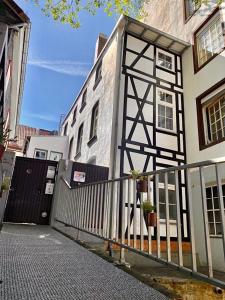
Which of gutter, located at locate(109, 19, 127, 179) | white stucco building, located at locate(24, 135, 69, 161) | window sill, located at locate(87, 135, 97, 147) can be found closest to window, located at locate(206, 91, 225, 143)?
gutter, located at locate(109, 19, 127, 179)

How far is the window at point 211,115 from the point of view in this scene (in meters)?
7.08

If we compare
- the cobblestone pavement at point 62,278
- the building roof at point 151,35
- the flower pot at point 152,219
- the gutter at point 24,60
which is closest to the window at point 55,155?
the gutter at point 24,60

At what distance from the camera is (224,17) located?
7.22 m

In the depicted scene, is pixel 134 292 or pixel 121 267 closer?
pixel 134 292

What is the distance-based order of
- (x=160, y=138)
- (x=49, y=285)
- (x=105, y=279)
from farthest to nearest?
Answer: (x=160, y=138) → (x=105, y=279) → (x=49, y=285)

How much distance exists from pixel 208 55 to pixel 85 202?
6.70m

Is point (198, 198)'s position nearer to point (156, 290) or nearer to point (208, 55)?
point (208, 55)

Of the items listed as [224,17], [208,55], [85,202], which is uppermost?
[224,17]

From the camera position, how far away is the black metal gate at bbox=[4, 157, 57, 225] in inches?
256

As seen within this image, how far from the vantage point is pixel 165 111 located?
834cm

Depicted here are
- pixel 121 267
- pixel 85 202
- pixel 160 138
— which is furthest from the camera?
pixel 160 138

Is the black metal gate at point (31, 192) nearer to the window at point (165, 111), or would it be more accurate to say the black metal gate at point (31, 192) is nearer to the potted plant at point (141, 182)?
the window at point (165, 111)

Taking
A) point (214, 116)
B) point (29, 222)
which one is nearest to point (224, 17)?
point (214, 116)

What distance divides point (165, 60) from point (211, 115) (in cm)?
304
